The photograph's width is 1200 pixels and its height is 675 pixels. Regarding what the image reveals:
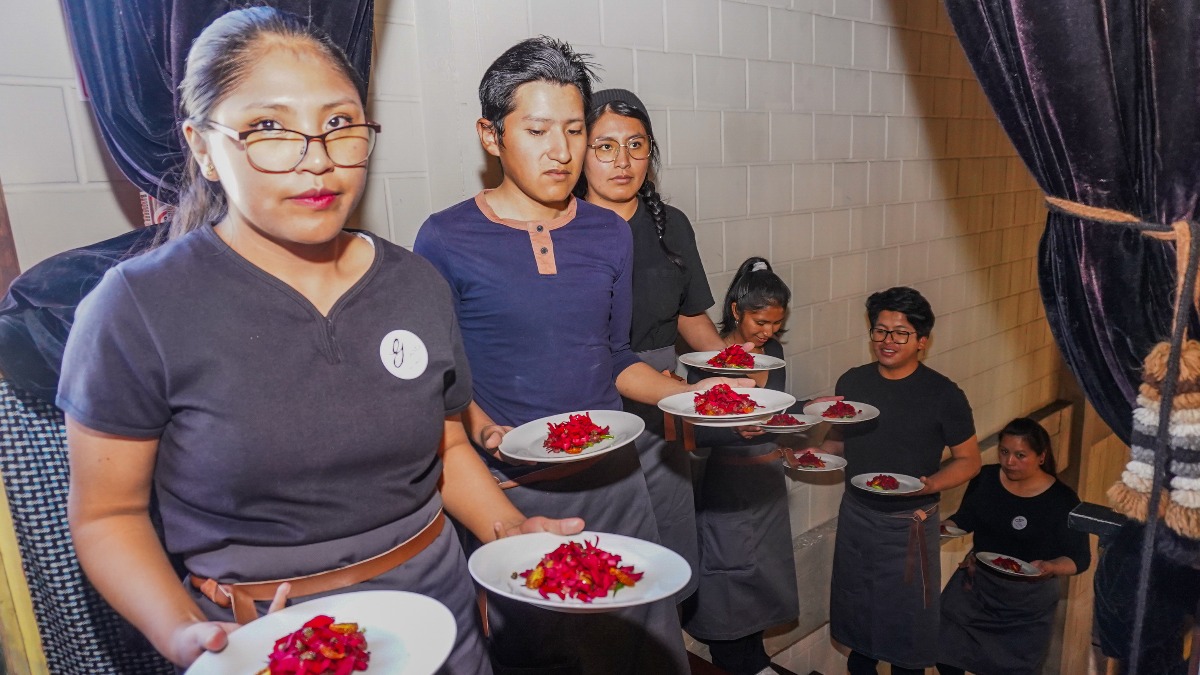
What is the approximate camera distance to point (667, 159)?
9.11ft

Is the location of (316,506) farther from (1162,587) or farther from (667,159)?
(667,159)

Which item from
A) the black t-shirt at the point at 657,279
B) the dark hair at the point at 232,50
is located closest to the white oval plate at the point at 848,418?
the black t-shirt at the point at 657,279

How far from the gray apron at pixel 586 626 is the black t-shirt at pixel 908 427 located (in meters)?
1.65

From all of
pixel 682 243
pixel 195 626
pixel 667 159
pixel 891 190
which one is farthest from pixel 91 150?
pixel 891 190

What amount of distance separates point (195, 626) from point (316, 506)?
0.20 meters

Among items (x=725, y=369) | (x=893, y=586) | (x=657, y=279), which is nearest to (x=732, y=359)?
(x=725, y=369)

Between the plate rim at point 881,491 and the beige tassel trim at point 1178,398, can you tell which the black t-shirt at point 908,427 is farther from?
the beige tassel trim at point 1178,398

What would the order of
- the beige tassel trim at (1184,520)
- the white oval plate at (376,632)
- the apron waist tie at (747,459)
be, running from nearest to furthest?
1. the white oval plate at (376,632)
2. the beige tassel trim at (1184,520)
3. the apron waist tie at (747,459)

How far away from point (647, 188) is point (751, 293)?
671 mm

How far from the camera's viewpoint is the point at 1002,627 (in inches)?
126

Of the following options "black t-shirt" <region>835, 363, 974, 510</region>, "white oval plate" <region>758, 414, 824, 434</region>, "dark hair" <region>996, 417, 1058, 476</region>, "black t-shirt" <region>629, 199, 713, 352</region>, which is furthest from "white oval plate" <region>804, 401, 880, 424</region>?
"black t-shirt" <region>629, 199, 713, 352</region>

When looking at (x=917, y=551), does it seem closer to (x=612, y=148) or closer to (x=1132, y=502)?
(x=1132, y=502)

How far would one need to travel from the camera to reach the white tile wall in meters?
1.52

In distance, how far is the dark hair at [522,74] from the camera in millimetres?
1657
